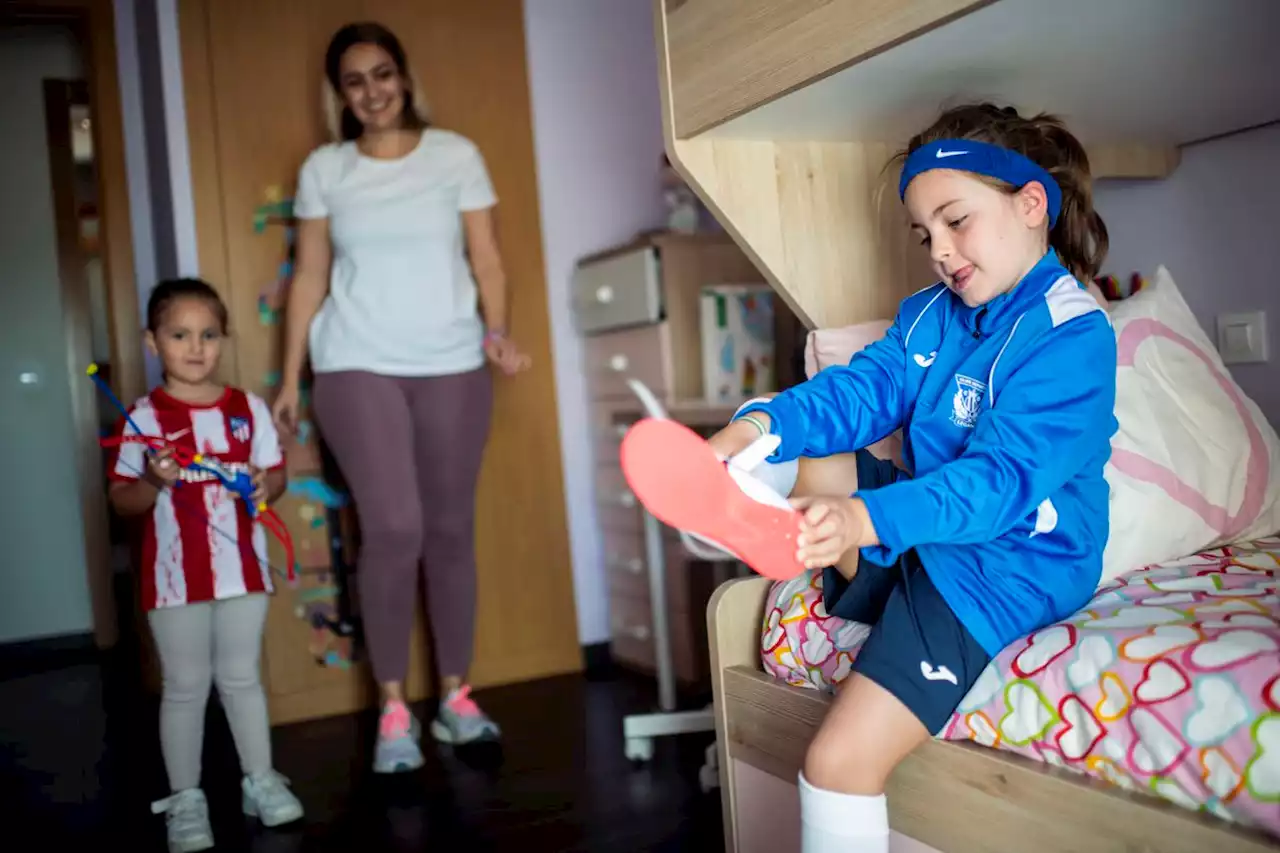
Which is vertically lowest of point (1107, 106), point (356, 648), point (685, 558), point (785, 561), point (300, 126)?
point (356, 648)

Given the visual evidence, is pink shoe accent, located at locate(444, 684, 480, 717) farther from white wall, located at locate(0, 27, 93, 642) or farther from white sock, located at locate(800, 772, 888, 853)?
white wall, located at locate(0, 27, 93, 642)

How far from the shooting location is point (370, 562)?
2.13 metres

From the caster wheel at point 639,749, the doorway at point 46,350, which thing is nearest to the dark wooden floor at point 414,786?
the caster wheel at point 639,749

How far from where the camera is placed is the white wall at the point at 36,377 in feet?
12.1

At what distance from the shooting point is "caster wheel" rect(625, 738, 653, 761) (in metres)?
2.01

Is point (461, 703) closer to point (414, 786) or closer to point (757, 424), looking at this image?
point (414, 786)

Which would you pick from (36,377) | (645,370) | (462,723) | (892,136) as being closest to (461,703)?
(462,723)

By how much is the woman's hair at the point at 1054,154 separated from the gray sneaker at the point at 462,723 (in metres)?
1.39

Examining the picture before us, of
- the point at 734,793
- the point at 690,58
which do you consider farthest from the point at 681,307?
the point at 734,793

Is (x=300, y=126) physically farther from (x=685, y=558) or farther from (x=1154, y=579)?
(x=1154, y=579)

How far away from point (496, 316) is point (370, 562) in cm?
54

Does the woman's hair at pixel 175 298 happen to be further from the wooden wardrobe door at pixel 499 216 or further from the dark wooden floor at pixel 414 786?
the dark wooden floor at pixel 414 786

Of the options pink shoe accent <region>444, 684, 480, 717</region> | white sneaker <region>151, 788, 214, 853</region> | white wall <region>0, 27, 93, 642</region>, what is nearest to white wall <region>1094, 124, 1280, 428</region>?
pink shoe accent <region>444, 684, 480, 717</region>

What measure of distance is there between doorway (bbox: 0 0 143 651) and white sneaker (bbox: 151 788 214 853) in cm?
192
